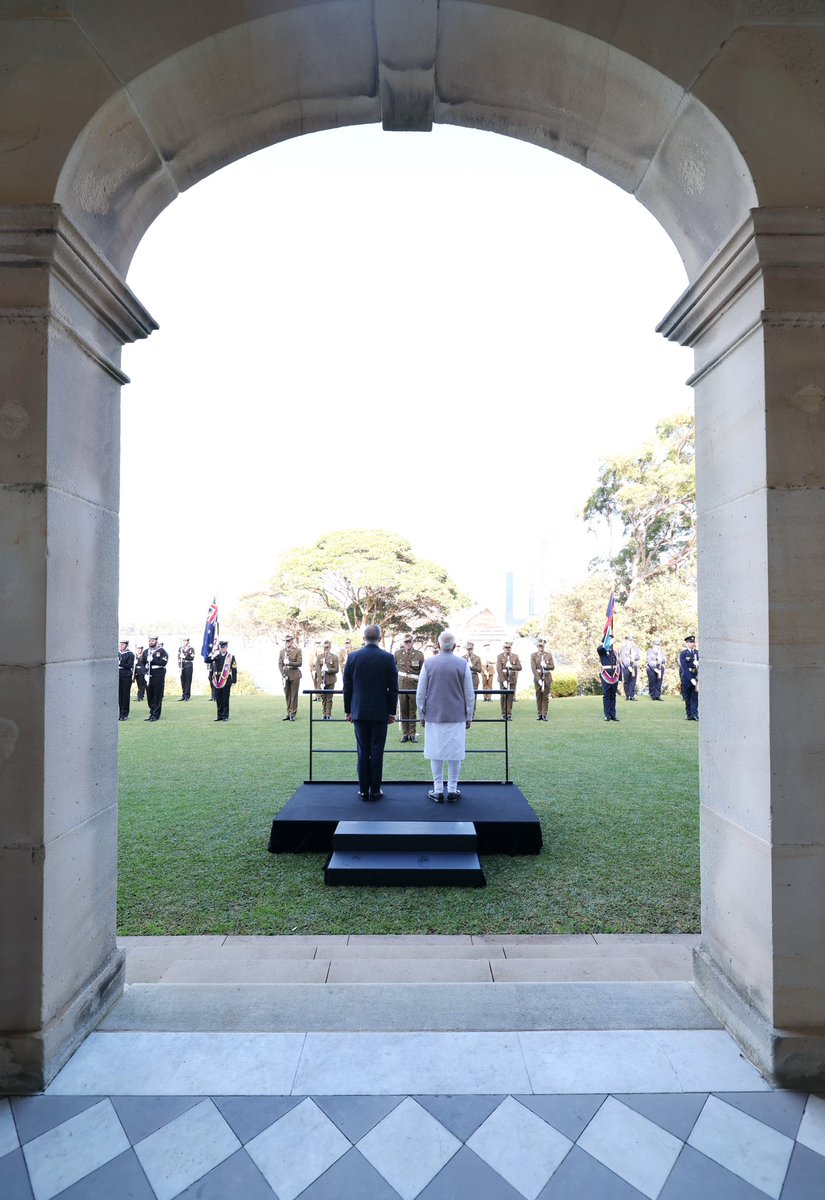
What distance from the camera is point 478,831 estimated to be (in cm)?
627

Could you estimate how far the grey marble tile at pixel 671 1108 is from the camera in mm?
2303

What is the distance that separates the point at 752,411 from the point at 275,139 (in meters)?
2.64

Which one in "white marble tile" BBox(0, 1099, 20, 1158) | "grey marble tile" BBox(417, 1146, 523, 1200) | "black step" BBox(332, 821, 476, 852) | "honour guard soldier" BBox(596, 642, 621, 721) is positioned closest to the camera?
"grey marble tile" BBox(417, 1146, 523, 1200)

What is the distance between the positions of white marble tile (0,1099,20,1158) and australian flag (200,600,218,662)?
13.9 metres

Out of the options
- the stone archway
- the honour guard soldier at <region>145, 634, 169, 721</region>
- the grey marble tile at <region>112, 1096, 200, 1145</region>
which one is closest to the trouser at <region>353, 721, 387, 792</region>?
the stone archway

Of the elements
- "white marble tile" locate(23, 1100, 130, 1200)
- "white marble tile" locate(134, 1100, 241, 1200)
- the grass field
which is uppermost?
"white marble tile" locate(134, 1100, 241, 1200)

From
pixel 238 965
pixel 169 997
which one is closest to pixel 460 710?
pixel 238 965

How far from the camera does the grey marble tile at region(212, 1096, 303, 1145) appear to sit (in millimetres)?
2287

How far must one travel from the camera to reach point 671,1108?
7.82 ft

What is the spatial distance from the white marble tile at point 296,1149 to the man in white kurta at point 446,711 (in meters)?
4.87

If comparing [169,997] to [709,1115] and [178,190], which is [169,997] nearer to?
[709,1115]

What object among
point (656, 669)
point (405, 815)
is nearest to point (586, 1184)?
point (405, 815)

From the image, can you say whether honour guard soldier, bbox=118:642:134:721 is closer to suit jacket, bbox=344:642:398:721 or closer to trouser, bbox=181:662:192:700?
trouser, bbox=181:662:192:700

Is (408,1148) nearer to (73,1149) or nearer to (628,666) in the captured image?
(73,1149)
